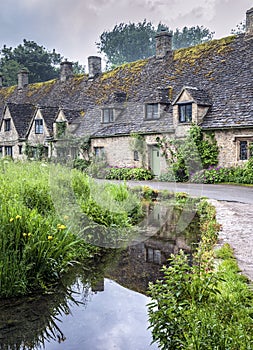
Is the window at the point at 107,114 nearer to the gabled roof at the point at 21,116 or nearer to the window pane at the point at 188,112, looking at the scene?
the window pane at the point at 188,112

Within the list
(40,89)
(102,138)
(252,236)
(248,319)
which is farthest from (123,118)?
(248,319)

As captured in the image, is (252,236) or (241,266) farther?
(252,236)

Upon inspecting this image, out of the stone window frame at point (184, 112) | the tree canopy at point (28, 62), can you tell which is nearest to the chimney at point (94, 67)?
the stone window frame at point (184, 112)

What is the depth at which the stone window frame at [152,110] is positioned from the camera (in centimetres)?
2328

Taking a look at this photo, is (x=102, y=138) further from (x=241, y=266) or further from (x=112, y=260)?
(x=241, y=266)

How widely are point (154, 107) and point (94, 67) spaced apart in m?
11.7

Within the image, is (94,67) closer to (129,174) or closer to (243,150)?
(243,150)

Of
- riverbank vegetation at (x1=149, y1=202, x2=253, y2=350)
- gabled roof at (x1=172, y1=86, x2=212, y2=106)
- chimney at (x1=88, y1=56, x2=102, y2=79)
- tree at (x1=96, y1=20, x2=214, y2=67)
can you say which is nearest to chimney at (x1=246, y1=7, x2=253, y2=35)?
gabled roof at (x1=172, y1=86, x2=212, y2=106)

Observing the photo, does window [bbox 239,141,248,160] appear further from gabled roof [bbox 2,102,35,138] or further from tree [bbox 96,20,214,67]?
tree [bbox 96,20,214,67]

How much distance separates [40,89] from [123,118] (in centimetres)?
1620

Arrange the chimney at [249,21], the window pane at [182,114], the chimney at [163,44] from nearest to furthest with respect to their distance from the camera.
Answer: the window pane at [182,114] → the chimney at [249,21] → the chimney at [163,44]

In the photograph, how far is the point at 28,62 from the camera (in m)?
53.5

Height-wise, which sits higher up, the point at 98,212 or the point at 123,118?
the point at 123,118

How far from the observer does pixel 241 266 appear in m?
6.27
